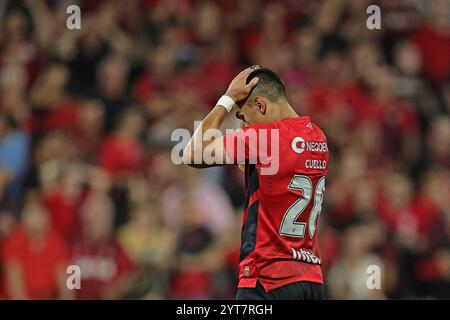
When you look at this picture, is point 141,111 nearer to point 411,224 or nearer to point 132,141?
point 132,141

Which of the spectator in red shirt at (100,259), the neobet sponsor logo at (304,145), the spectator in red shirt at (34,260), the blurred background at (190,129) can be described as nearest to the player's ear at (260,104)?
the neobet sponsor logo at (304,145)

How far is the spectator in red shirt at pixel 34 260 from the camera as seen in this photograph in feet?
32.4

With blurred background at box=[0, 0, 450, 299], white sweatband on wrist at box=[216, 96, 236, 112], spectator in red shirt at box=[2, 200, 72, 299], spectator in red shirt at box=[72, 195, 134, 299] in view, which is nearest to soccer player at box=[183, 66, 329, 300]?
white sweatband on wrist at box=[216, 96, 236, 112]

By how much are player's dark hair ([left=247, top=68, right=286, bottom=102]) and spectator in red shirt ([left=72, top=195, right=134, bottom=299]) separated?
4371 mm

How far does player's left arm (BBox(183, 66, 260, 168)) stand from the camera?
18.3 ft

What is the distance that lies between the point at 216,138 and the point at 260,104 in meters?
0.32

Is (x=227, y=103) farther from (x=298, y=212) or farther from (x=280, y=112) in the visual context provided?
(x=298, y=212)

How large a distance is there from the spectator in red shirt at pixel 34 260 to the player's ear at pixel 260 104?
4.65 m

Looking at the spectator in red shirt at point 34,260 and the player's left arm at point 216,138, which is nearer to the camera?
the player's left arm at point 216,138

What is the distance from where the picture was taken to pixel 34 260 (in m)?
9.94

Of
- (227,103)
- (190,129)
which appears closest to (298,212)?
(227,103)

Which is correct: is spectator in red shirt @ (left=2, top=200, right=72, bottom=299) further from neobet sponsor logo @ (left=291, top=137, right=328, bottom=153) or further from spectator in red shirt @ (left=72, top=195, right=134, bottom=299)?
neobet sponsor logo @ (left=291, top=137, right=328, bottom=153)

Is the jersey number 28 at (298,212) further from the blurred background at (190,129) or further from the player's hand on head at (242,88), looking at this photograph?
the blurred background at (190,129)

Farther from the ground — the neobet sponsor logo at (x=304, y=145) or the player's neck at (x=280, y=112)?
the player's neck at (x=280, y=112)
